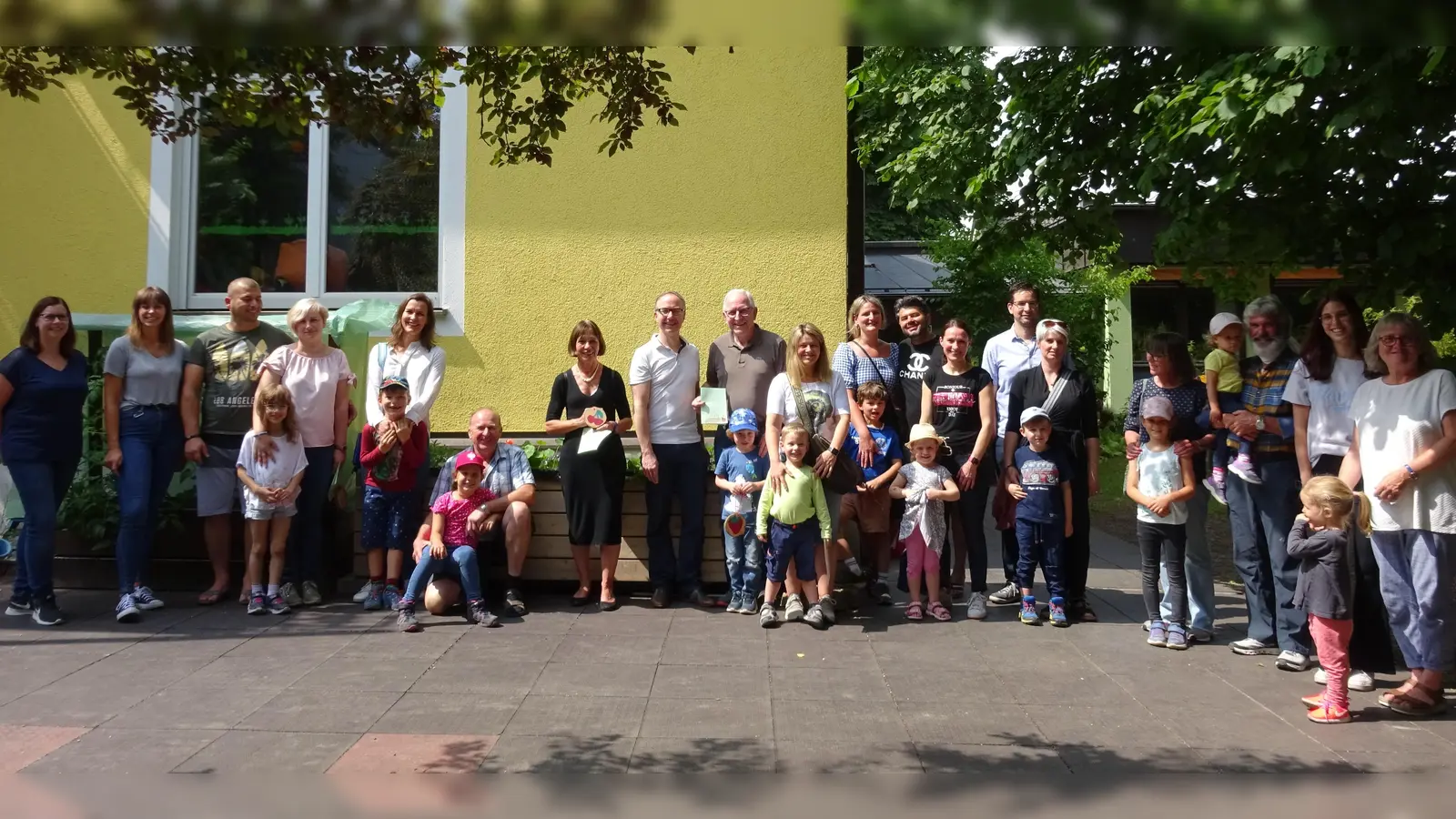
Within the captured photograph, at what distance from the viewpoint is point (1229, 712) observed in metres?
4.96

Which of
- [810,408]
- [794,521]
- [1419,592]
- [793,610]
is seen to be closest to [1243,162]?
[1419,592]

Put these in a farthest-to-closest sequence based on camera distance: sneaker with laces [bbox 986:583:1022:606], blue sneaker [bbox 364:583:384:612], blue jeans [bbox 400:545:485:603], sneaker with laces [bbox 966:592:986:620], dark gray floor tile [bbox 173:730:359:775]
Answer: sneaker with laces [bbox 986:583:1022:606] < blue sneaker [bbox 364:583:384:612] < sneaker with laces [bbox 966:592:986:620] < blue jeans [bbox 400:545:485:603] < dark gray floor tile [bbox 173:730:359:775]

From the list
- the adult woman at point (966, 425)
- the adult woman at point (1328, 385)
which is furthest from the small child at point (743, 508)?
the adult woman at point (1328, 385)

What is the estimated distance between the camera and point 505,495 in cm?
707

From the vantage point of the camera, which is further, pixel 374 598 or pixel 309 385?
pixel 309 385

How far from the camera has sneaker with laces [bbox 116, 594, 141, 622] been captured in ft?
21.6

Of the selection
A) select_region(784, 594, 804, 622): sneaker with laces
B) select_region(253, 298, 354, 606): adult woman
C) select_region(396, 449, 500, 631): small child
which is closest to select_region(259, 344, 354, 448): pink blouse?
select_region(253, 298, 354, 606): adult woman

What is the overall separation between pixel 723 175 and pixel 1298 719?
18.3 ft

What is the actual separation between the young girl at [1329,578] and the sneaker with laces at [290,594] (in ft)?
19.0

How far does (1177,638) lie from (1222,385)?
5.26 ft

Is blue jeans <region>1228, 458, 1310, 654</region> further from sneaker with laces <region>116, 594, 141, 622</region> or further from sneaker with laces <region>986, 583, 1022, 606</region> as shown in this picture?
sneaker with laces <region>116, 594, 141, 622</region>

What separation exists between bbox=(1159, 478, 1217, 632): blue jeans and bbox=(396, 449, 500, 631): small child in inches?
161

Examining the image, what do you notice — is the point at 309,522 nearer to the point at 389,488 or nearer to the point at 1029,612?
the point at 389,488

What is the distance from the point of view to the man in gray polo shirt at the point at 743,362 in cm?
719
